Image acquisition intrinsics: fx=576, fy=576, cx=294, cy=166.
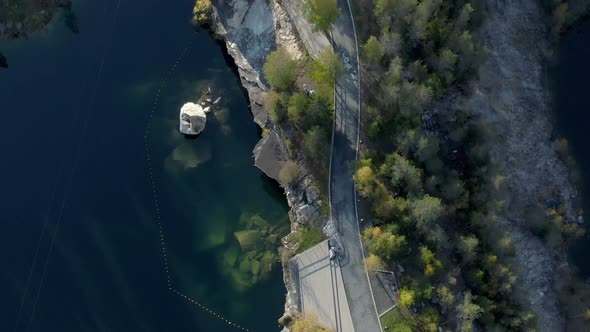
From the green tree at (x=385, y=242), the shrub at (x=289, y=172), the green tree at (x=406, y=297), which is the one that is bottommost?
the green tree at (x=406, y=297)

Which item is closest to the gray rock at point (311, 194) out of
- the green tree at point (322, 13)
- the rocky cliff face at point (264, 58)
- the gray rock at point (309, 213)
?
the rocky cliff face at point (264, 58)

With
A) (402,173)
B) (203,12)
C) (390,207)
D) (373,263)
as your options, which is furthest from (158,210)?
(402,173)

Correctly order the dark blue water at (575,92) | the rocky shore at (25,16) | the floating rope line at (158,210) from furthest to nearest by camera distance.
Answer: the dark blue water at (575,92) < the rocky shore at (25,16) < the floating rope line at (158,210)

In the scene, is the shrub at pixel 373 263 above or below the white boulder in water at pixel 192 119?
below

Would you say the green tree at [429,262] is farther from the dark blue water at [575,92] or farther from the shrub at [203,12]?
the shrub at [203,12]

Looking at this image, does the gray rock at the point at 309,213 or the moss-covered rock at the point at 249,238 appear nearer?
the gray rock at the point at 309,213

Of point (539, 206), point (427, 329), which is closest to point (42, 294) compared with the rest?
point (427, 329)

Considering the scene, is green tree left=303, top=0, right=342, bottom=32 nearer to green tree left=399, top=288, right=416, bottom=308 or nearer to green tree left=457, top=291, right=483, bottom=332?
green tree left=399, top=288, right=416, bottom=308
